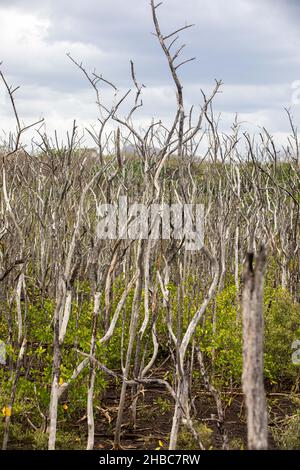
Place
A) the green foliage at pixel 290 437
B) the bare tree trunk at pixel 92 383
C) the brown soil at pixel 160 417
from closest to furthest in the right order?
the bare tree trunk at pixel 92 383 → the green foliage at pixel 290 437 → the brown soil at pixel 160 417

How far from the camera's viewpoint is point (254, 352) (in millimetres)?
3377

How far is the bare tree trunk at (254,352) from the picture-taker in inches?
132

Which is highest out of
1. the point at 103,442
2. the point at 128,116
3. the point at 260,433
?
the point at 128,116

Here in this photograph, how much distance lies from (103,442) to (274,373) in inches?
109

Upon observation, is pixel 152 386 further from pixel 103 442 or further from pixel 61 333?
pixel 61 333

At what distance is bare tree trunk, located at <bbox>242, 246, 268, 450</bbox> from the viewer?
3365mm

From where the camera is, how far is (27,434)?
597 cm

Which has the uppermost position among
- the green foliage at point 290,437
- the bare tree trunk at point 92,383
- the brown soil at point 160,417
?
the bare tree trunk at point 92,383

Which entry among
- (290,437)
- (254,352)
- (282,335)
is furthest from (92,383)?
(282,335)

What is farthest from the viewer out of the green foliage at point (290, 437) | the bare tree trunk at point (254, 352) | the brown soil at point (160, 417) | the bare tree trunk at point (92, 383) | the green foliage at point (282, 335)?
the green foliage at point (282, 335)

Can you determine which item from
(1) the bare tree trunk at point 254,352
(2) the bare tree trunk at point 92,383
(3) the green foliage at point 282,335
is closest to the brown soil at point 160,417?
(3) the green foliage at point 282,335

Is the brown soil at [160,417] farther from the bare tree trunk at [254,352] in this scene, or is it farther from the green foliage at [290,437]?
the bare tree trunk at [254,352]

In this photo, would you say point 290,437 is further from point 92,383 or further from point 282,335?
point 282,335

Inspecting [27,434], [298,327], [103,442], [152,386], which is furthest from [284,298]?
[27,434]
